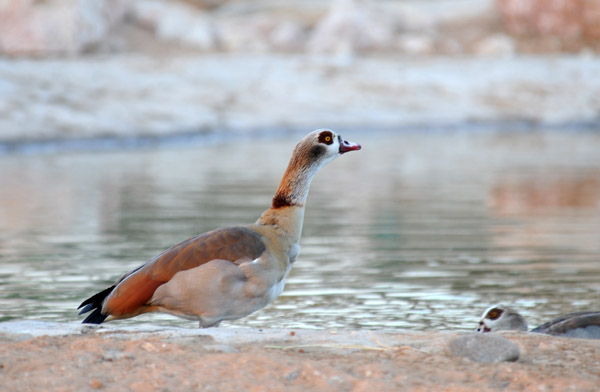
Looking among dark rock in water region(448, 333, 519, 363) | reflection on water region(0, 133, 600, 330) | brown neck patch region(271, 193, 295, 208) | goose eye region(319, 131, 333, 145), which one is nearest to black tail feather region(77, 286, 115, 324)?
reflection on water region(0, 133, 600, 330)

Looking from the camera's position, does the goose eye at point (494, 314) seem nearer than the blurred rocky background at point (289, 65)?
Yes

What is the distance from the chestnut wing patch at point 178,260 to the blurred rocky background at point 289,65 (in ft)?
46.4

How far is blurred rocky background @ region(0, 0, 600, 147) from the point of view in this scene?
21875 mm

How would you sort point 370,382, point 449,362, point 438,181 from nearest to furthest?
point 370,382 < point 449,362 < point 438,181

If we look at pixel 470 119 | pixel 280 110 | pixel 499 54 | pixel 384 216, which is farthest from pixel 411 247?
pixel 499 54

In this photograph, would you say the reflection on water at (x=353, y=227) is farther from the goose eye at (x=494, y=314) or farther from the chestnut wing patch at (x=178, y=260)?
the chestnut wing patch at (x=178, y=260)

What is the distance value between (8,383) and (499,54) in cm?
2901

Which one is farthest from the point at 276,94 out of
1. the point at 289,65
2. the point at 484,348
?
the point at 484,348

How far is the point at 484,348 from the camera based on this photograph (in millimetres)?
4770

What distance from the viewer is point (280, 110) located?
23.5 m

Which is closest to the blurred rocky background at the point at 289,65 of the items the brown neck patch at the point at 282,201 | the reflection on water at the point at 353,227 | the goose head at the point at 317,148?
the reflection on water at the point at 353,227

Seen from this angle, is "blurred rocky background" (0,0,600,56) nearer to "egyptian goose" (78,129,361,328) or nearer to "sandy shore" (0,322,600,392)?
"egyptian goose" (78,129,361,328)

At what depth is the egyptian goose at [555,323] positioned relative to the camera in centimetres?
571

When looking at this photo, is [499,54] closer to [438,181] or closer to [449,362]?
[438,181]
